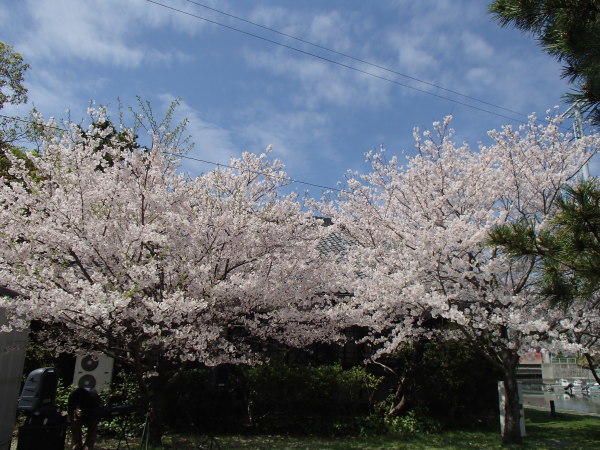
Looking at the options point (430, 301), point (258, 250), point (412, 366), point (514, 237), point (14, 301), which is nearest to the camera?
point (514, 237)

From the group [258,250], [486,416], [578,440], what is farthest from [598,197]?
[486,416]

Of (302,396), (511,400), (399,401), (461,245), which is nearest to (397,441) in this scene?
(399,401)

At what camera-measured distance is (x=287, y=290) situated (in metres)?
7.54

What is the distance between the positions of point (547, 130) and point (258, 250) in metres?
6.03

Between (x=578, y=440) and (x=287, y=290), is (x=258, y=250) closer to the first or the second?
(x=287, y=290)

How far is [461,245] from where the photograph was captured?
7.25m

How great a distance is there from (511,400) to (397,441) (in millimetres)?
2202

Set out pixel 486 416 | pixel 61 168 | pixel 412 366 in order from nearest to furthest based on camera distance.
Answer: pixel 61 168, pixel 412 366, pixel 486 416

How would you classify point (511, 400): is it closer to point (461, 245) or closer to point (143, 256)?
point (461, 245)

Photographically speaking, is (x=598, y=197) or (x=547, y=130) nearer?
(x=598, y=197)

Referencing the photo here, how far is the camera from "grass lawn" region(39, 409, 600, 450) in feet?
24.7

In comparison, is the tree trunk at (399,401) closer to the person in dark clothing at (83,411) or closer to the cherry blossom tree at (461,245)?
the cherry blossom tree at (461,245)

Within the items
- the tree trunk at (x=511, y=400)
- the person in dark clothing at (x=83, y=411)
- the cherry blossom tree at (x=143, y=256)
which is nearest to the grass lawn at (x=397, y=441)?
the tree trunk at (x=511, y=400)

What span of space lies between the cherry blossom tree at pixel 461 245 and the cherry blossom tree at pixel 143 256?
5.91ft
